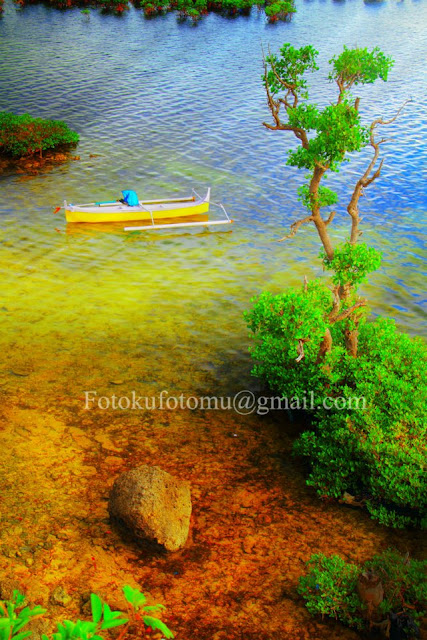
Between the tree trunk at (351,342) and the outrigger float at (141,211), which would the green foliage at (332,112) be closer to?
the tree trunk at (351,342)

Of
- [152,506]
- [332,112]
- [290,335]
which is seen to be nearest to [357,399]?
[290,335]

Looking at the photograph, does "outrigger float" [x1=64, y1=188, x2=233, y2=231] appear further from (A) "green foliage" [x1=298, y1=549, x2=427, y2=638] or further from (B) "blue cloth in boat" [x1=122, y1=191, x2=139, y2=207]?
(A) "green foliage" [x1=298, y1=549, x2=427, y2=638]

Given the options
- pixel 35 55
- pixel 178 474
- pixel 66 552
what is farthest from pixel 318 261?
pixel 35 55

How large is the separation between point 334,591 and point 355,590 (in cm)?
34

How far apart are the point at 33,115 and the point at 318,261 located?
26267 mm

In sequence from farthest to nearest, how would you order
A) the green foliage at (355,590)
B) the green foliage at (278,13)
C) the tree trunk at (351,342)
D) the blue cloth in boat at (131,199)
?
the green foliage at (278,13) → the blue cloth in boat at (131,199) → the tree trunk at (351,342) → the green foliage at (355,590)

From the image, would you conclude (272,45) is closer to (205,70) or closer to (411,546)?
(205,70)

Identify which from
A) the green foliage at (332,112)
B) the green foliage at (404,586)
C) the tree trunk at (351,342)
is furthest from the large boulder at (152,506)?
the green foliage at (332,112)

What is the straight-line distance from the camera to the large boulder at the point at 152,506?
9039 millimetres

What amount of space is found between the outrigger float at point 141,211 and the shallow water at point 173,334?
76cm

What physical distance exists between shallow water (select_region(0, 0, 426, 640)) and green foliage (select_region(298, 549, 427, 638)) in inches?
14.1

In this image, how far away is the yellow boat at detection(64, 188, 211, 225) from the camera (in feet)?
84.1

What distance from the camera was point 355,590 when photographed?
8453 millimetres

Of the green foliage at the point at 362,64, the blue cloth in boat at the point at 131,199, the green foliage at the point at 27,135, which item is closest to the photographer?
the green foliage at the point at 362,64
